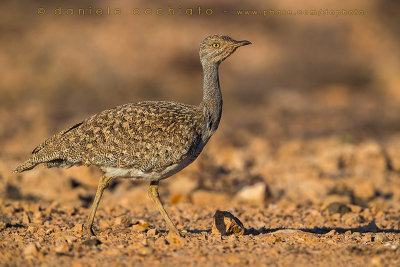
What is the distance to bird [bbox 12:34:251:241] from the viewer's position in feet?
18.7

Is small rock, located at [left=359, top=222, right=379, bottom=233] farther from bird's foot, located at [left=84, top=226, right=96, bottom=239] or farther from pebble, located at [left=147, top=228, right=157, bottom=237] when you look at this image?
bird's foot, located at [left=84, top=226, right=96, bottom=239]

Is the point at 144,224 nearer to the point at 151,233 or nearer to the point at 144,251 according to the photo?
the point at 151,233

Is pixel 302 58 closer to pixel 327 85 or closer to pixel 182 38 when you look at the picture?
pixel 327 85

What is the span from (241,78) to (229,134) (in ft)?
30.5

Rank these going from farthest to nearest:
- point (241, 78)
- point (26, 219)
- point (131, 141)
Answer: point (241, 78) < point (26, 219) < point (131, 141)

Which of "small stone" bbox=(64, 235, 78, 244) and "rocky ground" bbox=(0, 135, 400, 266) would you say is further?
"small stone" bbox=(64, 235, 78, 244)

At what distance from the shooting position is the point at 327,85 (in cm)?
2103

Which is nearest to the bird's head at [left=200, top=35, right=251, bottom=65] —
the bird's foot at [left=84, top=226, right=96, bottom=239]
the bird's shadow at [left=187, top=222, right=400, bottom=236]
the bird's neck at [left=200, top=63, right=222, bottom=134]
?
the bird's neck at [left=200, top=63, right=222, bottom=134]

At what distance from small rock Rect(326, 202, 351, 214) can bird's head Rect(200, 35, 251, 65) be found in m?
2.49

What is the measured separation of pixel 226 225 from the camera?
5.84 m

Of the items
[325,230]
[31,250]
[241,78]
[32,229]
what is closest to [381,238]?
[325,230]

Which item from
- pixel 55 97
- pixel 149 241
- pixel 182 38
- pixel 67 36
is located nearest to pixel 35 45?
pixel 67 36

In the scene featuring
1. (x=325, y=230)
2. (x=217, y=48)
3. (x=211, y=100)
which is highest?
(x=217, y=48)

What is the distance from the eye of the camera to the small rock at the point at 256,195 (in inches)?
322
